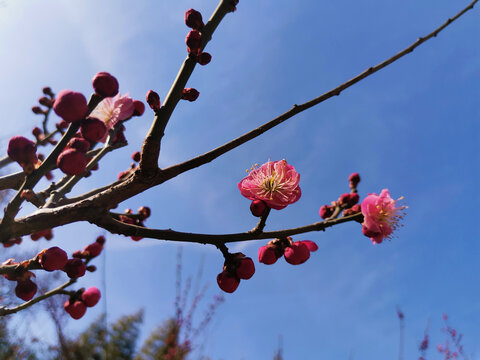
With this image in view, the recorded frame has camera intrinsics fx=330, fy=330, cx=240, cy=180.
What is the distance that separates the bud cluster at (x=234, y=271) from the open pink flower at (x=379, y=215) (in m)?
0.51

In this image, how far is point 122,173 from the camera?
203 centimetres

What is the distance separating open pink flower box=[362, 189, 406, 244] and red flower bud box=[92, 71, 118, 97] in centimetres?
104

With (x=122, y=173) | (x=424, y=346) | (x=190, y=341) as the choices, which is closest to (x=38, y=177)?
(x=122, y=173)

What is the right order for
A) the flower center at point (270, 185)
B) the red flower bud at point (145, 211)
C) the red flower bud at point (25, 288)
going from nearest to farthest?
the red flower bud at point (25, 288) < the flower center at point (270, 185) < the red flower bud at point (145, 211)

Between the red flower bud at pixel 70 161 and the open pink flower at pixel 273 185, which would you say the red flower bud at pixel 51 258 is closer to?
the red flower bud at pixel 70 161

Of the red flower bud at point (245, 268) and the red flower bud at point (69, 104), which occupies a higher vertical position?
the red flower bud at point (69, 104)

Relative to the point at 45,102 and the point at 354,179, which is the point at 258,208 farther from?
the point at 45,102

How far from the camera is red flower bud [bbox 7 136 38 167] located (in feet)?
3.07

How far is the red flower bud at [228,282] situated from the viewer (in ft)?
4.02

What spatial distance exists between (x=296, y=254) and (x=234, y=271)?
0.25 metres

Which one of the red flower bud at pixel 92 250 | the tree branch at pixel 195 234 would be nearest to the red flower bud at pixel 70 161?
the tree branch at pixel 195 234

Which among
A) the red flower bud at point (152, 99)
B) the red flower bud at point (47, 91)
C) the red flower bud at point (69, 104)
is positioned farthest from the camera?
the red flower bud at point (47, 91)

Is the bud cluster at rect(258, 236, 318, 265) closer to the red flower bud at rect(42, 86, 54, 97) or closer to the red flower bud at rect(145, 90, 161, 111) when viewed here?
the red flower bud at rect(145, 90, 161, 111)

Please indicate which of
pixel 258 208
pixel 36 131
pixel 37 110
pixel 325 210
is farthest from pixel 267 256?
pixel 37 110
